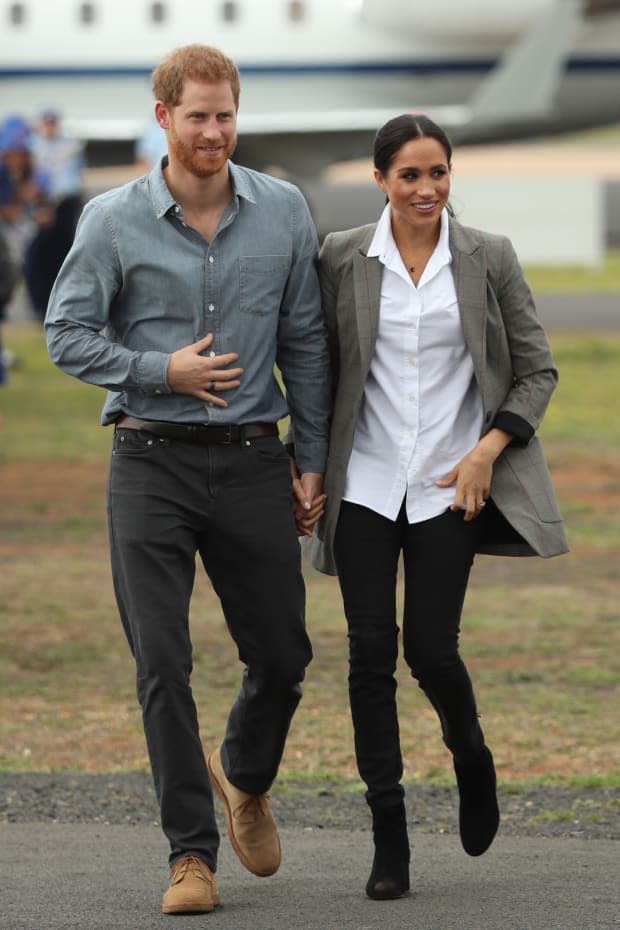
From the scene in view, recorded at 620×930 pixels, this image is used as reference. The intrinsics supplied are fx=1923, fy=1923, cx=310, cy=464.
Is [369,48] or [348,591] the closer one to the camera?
[348,591]

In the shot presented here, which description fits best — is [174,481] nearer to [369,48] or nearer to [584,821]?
[584,821]

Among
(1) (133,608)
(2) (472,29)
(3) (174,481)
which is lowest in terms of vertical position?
(1) (133,608)

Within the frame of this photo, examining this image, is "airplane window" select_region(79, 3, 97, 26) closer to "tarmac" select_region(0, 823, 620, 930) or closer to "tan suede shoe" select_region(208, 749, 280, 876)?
"tarmac" select_region(0, 823, 620, 930)

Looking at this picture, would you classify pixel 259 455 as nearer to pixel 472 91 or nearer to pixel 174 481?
pixel 174 481

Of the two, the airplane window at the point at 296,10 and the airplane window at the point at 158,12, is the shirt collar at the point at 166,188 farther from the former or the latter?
the airplane window at the point at 158,12

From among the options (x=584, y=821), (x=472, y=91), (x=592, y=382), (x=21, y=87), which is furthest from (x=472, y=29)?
(x=584, y=821)

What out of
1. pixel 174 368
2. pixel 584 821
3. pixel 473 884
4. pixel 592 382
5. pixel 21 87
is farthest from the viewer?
pixel 21 87

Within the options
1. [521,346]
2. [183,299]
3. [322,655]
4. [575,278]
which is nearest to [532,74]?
[575,278]

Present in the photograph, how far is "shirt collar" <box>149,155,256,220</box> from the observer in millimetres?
4426

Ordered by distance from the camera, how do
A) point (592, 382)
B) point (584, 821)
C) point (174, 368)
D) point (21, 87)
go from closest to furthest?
point (174, 368) < point (584, 821) < point (592, 382) < point (21, 87)

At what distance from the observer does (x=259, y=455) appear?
4.52m

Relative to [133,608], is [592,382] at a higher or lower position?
lower

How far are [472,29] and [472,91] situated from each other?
1107mm

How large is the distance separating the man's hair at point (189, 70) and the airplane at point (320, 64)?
22005 millimetres
